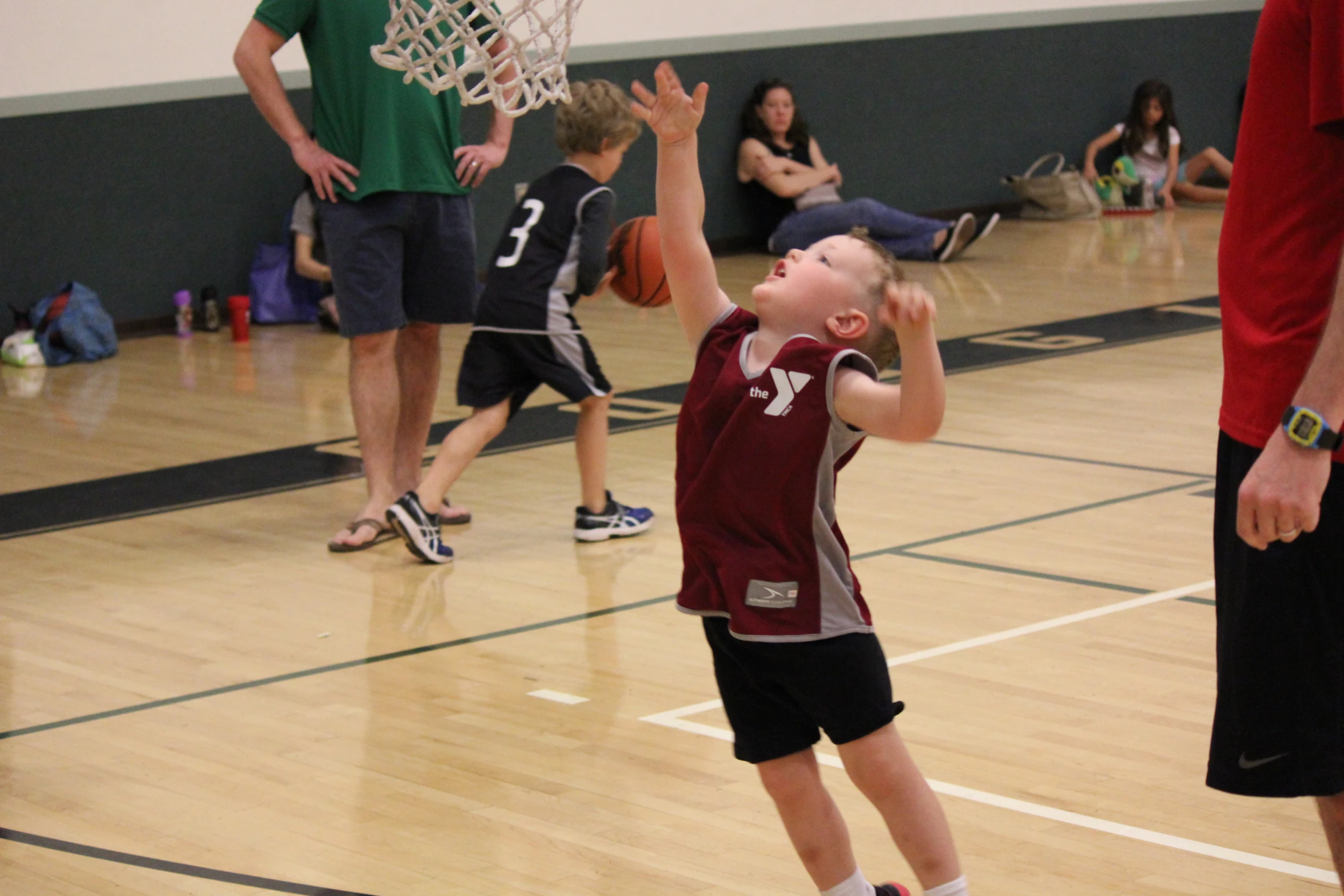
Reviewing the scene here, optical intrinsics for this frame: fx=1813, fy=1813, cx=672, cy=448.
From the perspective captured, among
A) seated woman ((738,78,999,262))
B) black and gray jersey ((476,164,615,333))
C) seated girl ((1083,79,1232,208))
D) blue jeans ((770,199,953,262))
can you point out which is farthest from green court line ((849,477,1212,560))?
seated girl ((1083,79,1232,208))

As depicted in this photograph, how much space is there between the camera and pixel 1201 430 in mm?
6133

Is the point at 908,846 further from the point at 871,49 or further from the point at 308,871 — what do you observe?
the point at 871,49

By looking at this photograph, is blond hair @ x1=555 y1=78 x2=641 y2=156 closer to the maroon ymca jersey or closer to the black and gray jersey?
the black and gray jersey

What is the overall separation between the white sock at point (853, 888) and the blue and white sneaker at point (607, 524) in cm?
260

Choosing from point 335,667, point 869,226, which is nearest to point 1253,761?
point 335,667

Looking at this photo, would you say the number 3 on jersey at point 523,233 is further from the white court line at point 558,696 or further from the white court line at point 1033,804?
the white court line at point 1033,804

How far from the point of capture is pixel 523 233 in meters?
4.98

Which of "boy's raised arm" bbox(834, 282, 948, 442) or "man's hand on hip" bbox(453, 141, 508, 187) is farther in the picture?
"man's hand on hip" bbox(453, 141, 508, 187)

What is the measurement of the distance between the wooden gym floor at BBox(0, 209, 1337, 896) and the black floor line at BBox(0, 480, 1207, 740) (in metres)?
0.01

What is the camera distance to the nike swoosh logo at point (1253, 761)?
2.12 meters

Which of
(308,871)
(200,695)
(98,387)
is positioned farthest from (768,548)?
(98,387)

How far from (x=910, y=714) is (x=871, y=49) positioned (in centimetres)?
973

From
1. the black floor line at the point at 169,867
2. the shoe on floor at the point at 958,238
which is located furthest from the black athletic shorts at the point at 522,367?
the shoe on floor at the point at 958,238

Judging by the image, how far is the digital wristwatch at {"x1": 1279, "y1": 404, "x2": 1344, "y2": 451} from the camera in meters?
1.93
